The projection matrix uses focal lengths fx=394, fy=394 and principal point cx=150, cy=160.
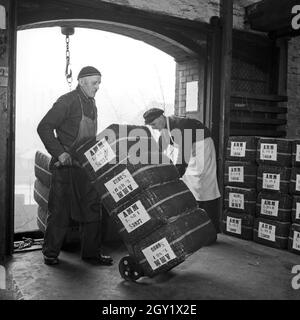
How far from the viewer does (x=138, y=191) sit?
9.79ft

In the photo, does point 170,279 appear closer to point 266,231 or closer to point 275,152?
point 266,231

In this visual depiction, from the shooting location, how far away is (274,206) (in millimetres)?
4336

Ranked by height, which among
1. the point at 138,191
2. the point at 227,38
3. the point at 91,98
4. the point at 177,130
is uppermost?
the point at 227,38

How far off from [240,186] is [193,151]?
708mm

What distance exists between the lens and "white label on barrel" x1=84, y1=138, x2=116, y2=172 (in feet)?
10.0

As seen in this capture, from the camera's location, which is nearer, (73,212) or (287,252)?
(73,212)

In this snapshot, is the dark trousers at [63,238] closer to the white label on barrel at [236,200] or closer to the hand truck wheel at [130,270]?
the hand truck wheel at [130,270]

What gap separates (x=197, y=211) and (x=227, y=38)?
106 inches

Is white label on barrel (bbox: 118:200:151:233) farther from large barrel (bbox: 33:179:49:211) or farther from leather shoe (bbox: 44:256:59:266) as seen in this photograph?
large barrel (bbox: 33:179:49:211)

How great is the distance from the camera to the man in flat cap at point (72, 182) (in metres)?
3.55

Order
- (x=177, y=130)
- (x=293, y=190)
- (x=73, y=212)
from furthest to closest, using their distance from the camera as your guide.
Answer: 1. (x=177, y=130)
2. (x=293, y=190)
3. (x=73, y=212)

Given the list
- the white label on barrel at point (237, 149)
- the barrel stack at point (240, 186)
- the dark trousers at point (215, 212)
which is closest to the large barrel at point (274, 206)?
the barrel stack at point (240, 186)
